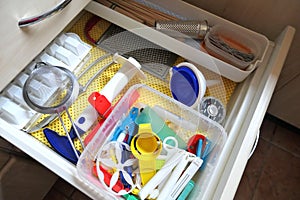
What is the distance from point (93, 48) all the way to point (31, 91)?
170 millimetres

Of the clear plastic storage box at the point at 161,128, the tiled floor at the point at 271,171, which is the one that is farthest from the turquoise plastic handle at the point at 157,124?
the tiled floor at the point at 271,171

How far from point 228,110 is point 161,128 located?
144mm

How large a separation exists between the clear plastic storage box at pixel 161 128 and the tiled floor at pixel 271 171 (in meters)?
0.52

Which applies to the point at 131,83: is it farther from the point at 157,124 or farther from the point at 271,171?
the point at 271,171

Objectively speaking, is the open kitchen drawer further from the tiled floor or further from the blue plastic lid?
the tiled floor

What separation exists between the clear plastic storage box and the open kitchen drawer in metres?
0.02

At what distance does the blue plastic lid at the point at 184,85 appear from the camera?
0.70 metres

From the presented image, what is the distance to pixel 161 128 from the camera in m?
0.69

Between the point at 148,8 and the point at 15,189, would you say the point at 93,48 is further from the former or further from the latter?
the point at 15,189

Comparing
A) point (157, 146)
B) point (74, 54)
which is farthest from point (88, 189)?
point (74, 54)

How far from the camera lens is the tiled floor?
1128 mm

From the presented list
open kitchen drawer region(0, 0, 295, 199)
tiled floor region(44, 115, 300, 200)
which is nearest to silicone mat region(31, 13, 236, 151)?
open kitchen drawer region(0, 0, 295, 199)

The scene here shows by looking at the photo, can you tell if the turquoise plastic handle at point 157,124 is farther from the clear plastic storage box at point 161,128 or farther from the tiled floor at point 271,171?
the tiled floor at point 271,171

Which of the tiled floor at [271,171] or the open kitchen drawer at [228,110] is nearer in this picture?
the open kitchen drawer at [228,110]
